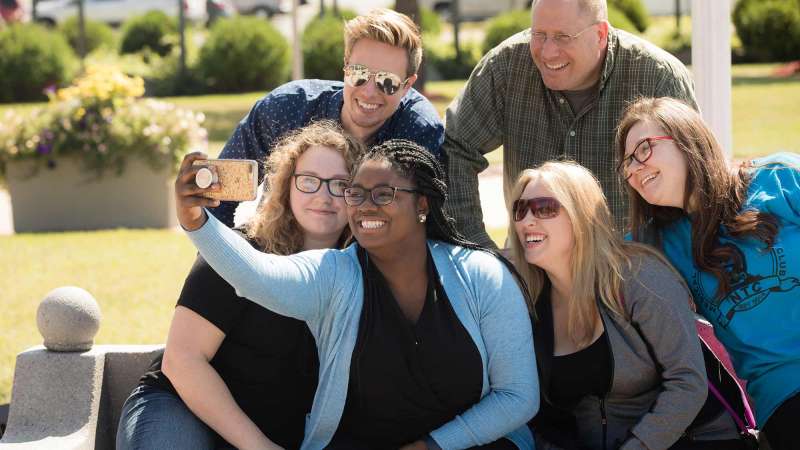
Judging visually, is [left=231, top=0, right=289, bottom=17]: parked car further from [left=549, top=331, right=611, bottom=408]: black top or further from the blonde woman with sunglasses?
[left=549, top=331, right=611, bottom=408]: black top

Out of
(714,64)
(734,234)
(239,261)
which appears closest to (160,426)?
(239,261)

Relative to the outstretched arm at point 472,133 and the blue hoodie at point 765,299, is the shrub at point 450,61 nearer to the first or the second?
the outstretched arm at point 472,133

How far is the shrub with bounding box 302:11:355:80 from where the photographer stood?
73.5ft

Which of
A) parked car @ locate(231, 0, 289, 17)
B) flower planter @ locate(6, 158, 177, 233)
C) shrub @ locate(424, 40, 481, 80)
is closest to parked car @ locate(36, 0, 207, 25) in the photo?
parked car @ locate(231, 0, 289, 17)

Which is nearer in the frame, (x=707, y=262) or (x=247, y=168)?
(x=247, y=168)

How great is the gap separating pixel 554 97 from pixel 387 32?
757mm

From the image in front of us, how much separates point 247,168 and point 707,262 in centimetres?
148

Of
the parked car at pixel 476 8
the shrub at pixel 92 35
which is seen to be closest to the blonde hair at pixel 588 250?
the shrub at pixel 92 35

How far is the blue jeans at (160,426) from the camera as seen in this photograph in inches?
132

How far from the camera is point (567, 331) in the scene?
11.2 ft

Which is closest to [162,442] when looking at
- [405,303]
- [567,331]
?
[405,303]

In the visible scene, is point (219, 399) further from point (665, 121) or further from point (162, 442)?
point (665, 121)

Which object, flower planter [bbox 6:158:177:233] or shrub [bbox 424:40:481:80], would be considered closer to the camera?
flower planter [bbox 6:158:177:233]

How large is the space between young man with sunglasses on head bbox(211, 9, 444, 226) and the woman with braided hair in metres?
0.78
